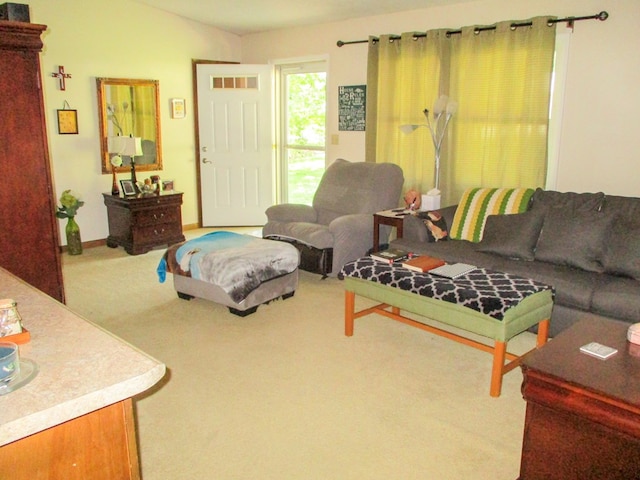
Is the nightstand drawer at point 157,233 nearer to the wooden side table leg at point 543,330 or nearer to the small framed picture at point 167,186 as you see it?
the small framed picture at point 167,186

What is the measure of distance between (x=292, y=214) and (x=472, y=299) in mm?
2471

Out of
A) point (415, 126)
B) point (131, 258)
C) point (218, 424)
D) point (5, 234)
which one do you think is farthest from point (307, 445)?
point (131, 258)

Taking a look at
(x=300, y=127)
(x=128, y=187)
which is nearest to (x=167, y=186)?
(x=128, y=187)

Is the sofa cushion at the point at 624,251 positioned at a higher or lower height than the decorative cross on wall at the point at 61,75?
lower

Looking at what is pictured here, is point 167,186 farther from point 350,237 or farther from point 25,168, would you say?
point 25,168

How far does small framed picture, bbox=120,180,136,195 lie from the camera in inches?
221

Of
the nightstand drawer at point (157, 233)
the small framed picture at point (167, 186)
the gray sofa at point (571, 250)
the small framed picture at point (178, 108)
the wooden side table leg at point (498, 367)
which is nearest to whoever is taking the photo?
the wooden side table leg at point (498, 367)

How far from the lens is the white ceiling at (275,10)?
16.6ft

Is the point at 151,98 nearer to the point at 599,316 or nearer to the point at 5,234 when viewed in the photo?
the point at 5,234

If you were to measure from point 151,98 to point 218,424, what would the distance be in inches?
177

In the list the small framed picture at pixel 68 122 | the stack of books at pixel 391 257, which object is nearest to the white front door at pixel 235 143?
the small framed picture at pixel 68 122

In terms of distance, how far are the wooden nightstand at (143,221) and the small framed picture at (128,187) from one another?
0.14 metres

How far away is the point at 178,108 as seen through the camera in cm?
630

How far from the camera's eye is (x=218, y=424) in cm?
250
